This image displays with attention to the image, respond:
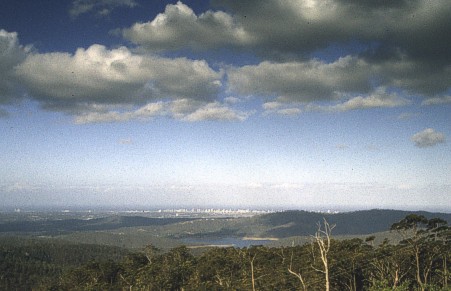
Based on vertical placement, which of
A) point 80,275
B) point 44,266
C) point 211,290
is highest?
point 211,290

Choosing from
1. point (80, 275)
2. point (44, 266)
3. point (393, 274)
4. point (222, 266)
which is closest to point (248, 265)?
point (222, 266)

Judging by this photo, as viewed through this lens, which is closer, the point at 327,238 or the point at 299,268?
the point at 327,238

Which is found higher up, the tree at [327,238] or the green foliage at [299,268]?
the tree at [327,238]

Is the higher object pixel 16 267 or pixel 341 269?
pixel 341 269

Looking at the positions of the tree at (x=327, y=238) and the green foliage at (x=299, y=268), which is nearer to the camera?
the tree at (x=327, y=238)

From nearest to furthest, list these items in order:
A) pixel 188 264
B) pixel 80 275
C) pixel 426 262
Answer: pixel 426 262 < pixel 188 264 < pixel 80 275

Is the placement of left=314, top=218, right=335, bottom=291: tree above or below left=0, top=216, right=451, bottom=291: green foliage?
above

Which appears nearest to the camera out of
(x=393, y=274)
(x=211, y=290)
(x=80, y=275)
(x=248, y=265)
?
(x=211, y=290)

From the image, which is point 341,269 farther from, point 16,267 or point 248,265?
point 16,267

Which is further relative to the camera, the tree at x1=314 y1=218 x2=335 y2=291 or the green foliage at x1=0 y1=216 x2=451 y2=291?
the green foliage at x1=0 y1=216 x2=451 y2=291

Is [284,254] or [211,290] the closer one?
[211,290]

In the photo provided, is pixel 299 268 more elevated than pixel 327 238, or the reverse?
pixel 327 238
